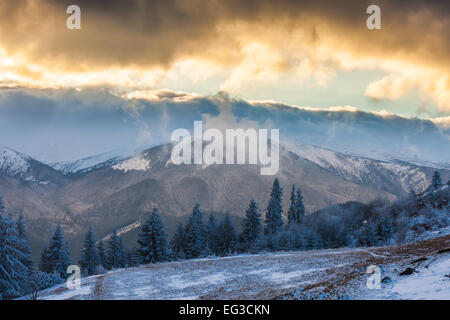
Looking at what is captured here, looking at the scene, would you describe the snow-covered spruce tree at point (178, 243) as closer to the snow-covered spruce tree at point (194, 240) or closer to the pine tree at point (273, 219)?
the snow-covered spruce tree at point (194, 240)

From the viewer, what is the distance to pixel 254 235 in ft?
291

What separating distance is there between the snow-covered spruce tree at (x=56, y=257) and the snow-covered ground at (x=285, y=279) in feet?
119

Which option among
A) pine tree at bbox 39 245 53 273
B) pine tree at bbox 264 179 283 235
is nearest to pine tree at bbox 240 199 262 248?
pine tree at bbox 264 179 283 235

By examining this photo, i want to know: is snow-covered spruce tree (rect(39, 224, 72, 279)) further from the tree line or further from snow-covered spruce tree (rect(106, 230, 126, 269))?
snow-covered spruce tree (rect(106, 230, 126, 269))

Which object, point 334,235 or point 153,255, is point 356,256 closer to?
point 153,255

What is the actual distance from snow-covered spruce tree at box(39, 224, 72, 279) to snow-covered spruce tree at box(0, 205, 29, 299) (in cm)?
3371

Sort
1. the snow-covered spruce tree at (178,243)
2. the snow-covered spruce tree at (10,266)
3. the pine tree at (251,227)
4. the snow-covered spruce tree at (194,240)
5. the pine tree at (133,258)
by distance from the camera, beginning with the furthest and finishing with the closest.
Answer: the pine tree at (251,227)
the snow-covered spruce tree at (178,243)
the pine tree at (133,258)
the snow-covered spruce tree at (194,240)
the snow-covered spruce tree at (10,266)

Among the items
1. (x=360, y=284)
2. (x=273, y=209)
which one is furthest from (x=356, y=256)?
(x=273, y=209)

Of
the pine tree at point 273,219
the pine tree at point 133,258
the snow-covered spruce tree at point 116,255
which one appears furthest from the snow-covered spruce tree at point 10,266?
the pine tree at point 273,219

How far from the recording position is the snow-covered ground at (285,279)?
20297mm

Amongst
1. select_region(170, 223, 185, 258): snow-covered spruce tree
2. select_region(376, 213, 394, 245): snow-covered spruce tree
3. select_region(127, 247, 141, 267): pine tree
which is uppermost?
select_region(376, 213, 394, 245): snow-covered spruce tree

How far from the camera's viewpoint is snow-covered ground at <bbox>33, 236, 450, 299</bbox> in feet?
66.6

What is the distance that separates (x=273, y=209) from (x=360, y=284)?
76.7 m
